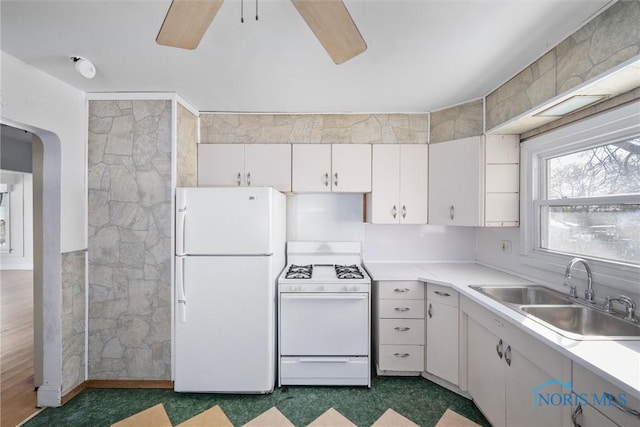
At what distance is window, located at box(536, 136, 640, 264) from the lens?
150cm

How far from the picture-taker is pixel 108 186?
2.16 metres

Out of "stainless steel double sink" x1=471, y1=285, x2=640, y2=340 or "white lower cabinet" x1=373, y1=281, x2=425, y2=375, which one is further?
"white lower cabinet" x1=373, y1=281, x2=425, y2=375

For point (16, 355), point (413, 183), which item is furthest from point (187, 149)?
point (16, 355)

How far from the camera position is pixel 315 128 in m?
2.58

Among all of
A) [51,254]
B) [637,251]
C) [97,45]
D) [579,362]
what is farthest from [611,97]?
[51,254]

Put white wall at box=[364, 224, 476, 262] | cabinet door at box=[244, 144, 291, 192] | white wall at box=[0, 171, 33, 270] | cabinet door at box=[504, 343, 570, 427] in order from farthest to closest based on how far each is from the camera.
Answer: white wall at box=[0, 171, 33, 270]
white wall at box=[364, 224, 476, 262]
cabinet door at box=[244, 144, 291, 192]
cabinet door at box=[504, 343, 570, 427]

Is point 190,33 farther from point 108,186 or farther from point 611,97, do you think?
point 611,97

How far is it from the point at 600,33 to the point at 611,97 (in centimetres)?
41

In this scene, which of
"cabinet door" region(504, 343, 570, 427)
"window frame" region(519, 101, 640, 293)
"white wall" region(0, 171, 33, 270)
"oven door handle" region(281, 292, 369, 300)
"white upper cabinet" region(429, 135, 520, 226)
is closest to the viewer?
"cabinet door" region(504, 343, 570, 427)

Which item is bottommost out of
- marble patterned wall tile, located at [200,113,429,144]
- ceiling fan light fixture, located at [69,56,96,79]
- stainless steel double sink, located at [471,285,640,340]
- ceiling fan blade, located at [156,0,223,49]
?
stainless steel double sink, located at [471,285,640,340]

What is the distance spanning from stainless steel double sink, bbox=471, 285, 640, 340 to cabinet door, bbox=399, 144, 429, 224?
33.8 inches

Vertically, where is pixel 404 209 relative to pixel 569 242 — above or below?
above

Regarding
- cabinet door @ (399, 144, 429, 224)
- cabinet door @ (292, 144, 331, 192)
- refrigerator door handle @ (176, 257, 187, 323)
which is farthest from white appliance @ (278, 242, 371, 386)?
cabinet door @ (292, 144, 331, 192)

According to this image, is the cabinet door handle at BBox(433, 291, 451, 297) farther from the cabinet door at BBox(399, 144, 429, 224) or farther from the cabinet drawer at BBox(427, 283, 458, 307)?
the cabinet door at BBox(399, 144, 429, 224)
